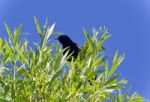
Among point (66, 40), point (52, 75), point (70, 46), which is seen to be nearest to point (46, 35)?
point (52, 75)

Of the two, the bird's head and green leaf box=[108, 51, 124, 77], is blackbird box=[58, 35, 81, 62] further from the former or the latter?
green leaf box=[108, 51, 124, 77]

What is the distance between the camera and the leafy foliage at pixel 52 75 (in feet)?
13.8

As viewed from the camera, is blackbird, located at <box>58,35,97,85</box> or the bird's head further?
the bird's head

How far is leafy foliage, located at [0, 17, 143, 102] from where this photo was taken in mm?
4199

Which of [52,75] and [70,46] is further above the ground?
[70,46]

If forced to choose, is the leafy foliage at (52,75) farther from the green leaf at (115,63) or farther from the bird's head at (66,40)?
the bird's head at (66,40)

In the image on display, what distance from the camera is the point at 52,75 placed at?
439 centimetres

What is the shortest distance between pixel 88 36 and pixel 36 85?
111 centimetres

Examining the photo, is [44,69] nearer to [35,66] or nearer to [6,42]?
[35,66]

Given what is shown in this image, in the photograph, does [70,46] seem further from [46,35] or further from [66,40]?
[46,35]

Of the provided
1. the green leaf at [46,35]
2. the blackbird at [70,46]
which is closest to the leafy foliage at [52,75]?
the green leaf at [46,35]

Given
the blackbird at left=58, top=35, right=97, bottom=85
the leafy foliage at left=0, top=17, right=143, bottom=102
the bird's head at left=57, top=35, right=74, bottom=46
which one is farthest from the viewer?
the bird's head at left=57, top=35, right=74, bottom=46

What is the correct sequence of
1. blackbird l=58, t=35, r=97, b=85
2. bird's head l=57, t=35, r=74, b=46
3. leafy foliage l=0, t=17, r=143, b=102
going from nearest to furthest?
leafy foliage l=0, t=17, r=143, b=102 → blackbird l=58, t=35, r=97, b=85 → bird's head l=57, t=35, r=74, b=46

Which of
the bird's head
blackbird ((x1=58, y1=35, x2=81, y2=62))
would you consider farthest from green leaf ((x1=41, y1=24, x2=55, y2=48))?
the bird's head
